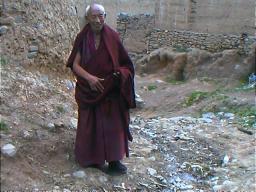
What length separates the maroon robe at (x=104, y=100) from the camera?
3727 millimetres

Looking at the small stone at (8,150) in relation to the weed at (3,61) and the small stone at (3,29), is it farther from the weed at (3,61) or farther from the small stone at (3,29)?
the small stone at (3,29)

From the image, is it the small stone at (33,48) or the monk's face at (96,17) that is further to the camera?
the small stone at (33,48)

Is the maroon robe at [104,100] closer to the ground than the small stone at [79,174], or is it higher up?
higher up

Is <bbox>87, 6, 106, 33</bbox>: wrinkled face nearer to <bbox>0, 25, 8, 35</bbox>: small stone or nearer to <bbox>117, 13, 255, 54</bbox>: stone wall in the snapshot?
<bbox>0, 25, 8, 35</bbox>: small stone

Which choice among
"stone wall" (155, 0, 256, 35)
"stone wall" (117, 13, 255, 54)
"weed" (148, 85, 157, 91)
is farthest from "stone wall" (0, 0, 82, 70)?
"stone wall" (117, 13, 255, 54)

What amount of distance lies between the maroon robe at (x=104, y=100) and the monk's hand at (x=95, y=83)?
38mm

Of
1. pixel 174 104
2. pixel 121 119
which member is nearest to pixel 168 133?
pixel 121 119

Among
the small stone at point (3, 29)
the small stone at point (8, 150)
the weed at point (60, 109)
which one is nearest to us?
the small stone at point (8, 150)

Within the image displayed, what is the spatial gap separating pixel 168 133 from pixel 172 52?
6.90 metres

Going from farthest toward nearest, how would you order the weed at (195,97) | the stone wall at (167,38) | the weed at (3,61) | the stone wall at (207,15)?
1. the stone wall at (167,38)
2. the stone wall at (207,15)
3. the weed at (195,97)
4. the weed at (3,61)

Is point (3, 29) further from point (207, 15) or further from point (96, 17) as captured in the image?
point (207, 15)

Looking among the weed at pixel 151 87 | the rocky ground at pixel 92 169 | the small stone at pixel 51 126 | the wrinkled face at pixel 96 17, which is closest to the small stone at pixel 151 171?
the rocky ground at pixel 92 169

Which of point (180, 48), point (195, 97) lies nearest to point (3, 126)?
point (195, 97)

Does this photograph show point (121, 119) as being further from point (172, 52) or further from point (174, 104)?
point (172, 52)
